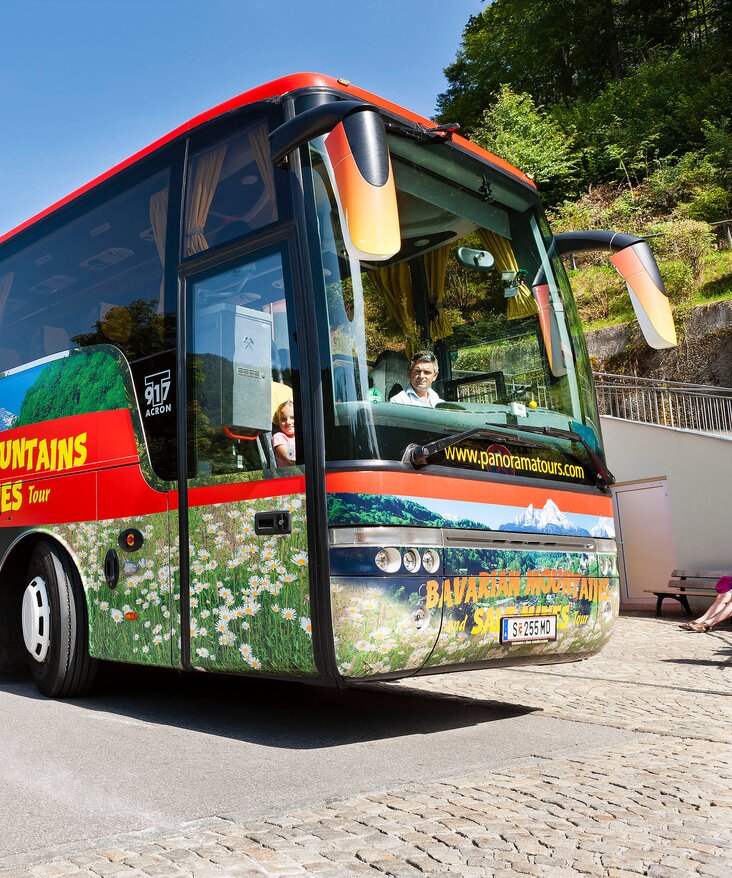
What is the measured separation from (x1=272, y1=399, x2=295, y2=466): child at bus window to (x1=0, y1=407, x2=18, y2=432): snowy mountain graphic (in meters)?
3.32

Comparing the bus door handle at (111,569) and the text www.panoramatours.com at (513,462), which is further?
the bus door handle at (111,569)

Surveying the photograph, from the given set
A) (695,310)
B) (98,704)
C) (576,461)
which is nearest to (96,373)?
(98,704)

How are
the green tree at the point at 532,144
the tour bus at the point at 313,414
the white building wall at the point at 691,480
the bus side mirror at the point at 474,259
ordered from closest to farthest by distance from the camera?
the tour bus at the point at 313,414 → the bus side mirror at the point at 474,259 → the white building wall at the point at 691,480 → the green tree at the point at 532,144

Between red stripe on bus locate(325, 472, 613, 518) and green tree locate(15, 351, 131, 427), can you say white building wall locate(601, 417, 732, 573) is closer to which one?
red stripe on bus locate(325, 472, 613, 518)

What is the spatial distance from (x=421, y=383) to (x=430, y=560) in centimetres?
112

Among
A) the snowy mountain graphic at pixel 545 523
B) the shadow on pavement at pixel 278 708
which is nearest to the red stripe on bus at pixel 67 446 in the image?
the shadow on pavement at pixel 278 708

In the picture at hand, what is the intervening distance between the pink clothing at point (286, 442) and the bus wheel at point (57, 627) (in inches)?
91.1

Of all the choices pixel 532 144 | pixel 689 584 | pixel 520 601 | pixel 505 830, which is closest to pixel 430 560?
pixel 520 601

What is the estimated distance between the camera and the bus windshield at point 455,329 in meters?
5.21

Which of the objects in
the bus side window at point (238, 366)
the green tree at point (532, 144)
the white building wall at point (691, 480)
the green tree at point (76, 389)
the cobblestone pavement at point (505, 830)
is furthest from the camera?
the green tree at point (532, 144)

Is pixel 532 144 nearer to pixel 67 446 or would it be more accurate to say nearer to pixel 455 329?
pixel 455 329

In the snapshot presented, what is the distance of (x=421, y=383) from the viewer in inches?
224

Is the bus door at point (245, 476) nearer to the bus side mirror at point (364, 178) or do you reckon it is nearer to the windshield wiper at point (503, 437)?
the windshield wiper at point (503, 437)

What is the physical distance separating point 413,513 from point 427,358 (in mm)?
1258
